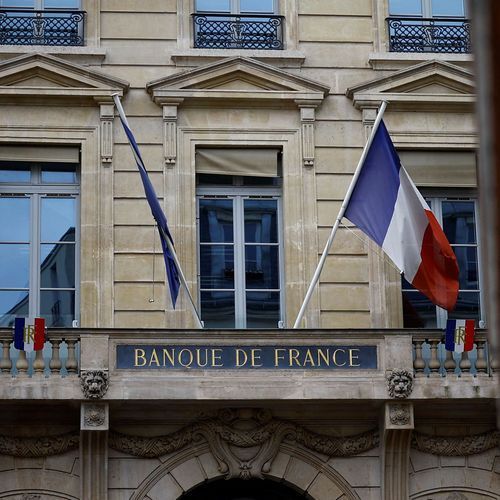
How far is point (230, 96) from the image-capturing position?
52.3 ft

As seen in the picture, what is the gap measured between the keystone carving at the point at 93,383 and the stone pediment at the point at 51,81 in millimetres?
3795

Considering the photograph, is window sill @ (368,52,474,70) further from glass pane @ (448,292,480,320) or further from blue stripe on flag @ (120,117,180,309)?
blue stripe on flag @ (120,117,180,309)

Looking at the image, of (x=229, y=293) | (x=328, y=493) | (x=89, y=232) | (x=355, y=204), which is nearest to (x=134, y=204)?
(x=89, y=232)

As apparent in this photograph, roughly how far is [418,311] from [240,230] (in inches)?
97.3

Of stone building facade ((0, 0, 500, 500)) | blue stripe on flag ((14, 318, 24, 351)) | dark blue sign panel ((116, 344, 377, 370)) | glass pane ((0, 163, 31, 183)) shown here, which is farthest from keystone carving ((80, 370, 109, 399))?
glass pane ((0, 163, 31, 183))

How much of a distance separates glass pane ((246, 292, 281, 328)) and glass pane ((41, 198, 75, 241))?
7.84ft

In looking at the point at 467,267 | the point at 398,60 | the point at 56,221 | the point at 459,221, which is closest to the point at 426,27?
the point at 398,60

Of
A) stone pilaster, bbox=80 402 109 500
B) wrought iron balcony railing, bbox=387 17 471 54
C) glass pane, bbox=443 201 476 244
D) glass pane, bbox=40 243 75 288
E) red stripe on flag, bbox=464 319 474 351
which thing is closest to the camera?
stone pilaster, bbox=80 402 109 500

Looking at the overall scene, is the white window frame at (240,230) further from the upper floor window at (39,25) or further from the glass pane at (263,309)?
the upper floor window at (39,25)

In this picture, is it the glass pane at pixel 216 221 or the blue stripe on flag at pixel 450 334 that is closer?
the blue stripe on flag at pixel 450 334

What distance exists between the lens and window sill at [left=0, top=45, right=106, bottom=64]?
16.0m

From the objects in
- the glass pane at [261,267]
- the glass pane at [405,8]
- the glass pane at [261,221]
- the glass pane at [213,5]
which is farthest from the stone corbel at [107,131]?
the glass pane at [405,8]

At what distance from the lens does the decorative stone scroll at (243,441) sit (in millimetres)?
14641

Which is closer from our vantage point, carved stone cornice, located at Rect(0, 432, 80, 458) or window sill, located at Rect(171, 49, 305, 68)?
carved stone cornice, located at Rect(0, 432, 80, 458)
